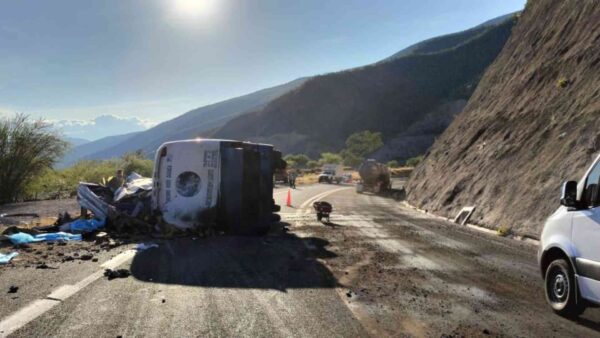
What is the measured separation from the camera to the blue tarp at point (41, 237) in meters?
10.4

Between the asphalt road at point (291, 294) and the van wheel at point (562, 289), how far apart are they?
0.41 ft

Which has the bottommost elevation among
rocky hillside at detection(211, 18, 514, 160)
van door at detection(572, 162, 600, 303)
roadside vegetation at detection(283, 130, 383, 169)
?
van door at detection(572, 162, 600, 303)

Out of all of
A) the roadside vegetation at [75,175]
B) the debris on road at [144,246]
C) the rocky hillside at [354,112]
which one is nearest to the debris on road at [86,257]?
the debris on road at [144,246]

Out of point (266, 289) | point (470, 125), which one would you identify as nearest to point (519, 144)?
point (470, 125)

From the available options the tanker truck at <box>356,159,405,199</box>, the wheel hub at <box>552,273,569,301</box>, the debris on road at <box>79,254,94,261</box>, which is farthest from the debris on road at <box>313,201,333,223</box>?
the tanker truck at <box>356,159,405,199</box>

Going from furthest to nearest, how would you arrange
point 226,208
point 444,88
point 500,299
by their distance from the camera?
point 444,88 → point 226,208 → point 500,299

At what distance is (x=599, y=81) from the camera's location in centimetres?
1552

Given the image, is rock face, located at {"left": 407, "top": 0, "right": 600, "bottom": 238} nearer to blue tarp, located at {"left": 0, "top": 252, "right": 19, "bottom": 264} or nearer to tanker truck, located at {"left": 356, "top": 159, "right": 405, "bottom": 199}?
blue tarp, located at {"left": 0, "top": 252, "right": 19, "bottom": 264}

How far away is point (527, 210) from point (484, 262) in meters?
5.10

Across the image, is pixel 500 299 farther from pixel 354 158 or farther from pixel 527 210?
pixel 354 158

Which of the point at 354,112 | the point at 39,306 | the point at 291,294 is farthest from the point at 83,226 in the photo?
the point at 354,112

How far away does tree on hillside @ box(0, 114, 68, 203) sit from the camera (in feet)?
89.4

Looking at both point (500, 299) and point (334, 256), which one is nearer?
point (500, 299)

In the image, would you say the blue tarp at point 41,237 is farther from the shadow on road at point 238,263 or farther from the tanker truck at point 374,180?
the tanker truck at point 374,180
